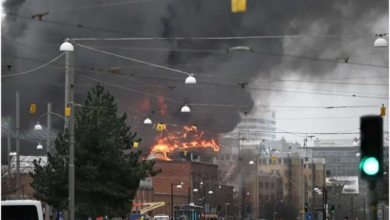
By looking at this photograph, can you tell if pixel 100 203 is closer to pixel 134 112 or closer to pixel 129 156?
pixel 129 156

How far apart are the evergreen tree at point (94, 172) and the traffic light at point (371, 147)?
38019mm

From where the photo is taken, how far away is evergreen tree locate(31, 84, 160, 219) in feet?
166

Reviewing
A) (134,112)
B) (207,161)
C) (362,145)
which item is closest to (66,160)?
(362,145)

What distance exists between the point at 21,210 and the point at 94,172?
1970 centimetres

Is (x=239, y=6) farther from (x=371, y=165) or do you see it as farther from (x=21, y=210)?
(x=21, y=210)

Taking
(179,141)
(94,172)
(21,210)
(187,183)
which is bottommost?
(21,210)

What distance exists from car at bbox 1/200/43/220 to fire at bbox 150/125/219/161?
3943 inches

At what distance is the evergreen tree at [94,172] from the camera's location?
5066 cm

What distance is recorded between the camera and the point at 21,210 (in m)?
30.3

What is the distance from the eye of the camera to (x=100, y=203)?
51.8 m

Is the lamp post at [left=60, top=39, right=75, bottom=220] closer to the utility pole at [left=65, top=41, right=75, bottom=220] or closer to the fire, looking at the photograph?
the utility pole at [left=65, top=41, right=75, bottom=220]

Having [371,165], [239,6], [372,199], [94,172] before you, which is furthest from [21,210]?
[94,172]

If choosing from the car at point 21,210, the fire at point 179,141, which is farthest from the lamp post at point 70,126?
the fire at point 179,141

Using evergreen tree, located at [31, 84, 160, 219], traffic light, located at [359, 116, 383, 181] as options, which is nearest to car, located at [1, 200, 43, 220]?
traffic light, located at [359, 116, 383, 181]
